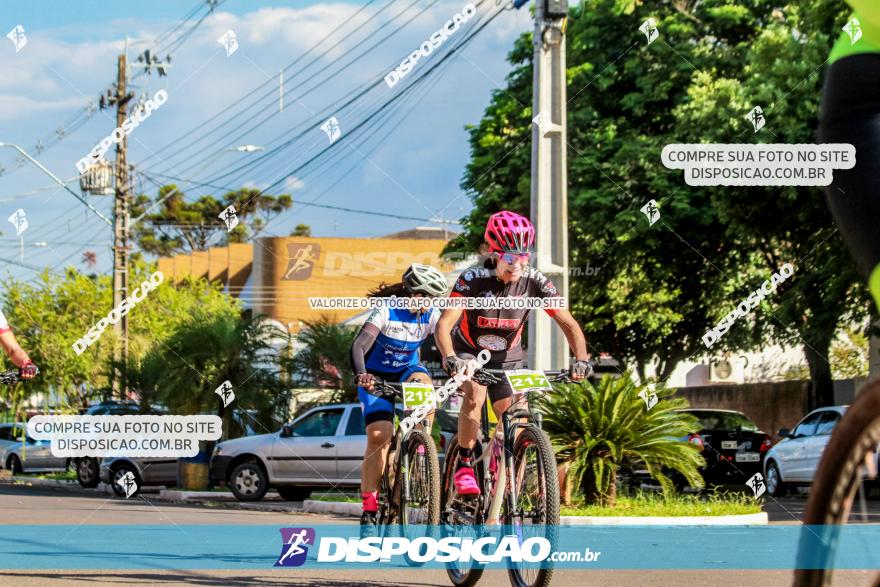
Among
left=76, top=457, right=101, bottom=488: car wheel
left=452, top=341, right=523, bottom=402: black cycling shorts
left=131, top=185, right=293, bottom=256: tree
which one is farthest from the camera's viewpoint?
left=131, top=185, right=293, bottom=256: tree

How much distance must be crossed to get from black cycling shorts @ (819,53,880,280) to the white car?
18995 millimetres

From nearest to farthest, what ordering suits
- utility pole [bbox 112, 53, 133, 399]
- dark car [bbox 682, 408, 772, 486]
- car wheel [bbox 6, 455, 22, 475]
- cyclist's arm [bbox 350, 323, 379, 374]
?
cyclist's arm [bbox 350, 323, 379, 374]
dark car [bbox 682, 408, 772, 486]
utility pole [bbox 112, 53, 133, 399]
car wheel [bbox 6, 455, 22, 475]

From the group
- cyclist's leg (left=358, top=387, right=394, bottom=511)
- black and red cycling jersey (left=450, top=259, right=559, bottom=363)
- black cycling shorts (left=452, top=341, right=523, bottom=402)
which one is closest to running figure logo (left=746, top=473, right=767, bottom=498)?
cyclist's leg (left=358, top=387, right=394, bottom=511)

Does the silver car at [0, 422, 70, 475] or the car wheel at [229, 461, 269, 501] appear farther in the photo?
the silver car at [0, 422, 70, 475]

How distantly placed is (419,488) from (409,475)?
7.9 inches

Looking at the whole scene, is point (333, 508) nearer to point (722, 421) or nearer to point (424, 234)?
point (722, 421)

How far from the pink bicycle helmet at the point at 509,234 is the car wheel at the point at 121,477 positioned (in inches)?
725

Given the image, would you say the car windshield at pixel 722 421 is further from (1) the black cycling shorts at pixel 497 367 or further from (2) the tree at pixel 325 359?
(1) the black cycling shorts at pixel 497 367

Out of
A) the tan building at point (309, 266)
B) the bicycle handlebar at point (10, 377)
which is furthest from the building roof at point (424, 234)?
the bicycle handlebar at point (10, 377)

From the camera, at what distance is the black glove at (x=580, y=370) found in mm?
6867

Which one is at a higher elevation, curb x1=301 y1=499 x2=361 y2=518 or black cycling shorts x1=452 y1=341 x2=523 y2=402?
black cycling shorts x1=452 y1=341 x2=523 y2=402

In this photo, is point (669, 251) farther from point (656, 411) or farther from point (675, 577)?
point (675, 577)

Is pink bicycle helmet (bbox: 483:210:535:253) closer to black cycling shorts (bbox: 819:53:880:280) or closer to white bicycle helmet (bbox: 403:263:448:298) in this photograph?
white bicycle helmet (bbox: 403:263:448:298)

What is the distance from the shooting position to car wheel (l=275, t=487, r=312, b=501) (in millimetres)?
22141
